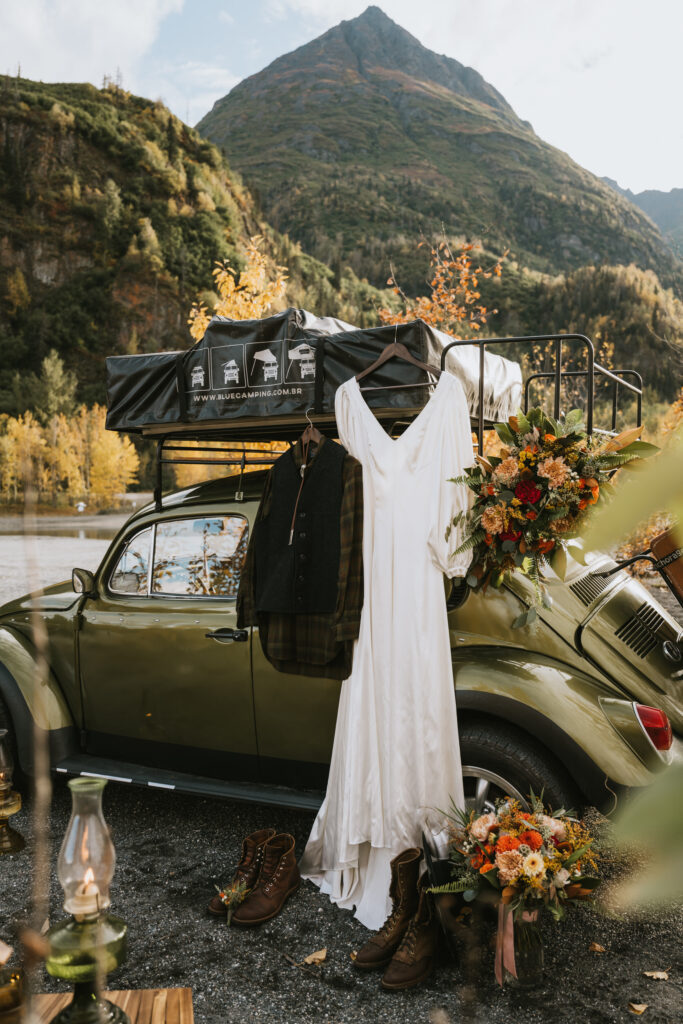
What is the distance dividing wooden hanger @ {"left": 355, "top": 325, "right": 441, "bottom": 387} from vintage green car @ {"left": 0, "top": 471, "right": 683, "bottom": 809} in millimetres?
879

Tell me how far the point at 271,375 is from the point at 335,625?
1226 millimetres

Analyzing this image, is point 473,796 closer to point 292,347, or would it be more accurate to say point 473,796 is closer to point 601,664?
point 601,664

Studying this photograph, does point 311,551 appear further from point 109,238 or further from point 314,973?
point 109,238

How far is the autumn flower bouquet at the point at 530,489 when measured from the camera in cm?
265

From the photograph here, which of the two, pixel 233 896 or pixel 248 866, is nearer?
pixel 233 896

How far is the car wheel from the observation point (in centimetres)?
295

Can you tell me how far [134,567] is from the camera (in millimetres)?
4039

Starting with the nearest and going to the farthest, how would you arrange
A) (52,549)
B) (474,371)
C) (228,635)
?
(228,635) → (474,371) → (52,549)

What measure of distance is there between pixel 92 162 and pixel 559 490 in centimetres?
8137

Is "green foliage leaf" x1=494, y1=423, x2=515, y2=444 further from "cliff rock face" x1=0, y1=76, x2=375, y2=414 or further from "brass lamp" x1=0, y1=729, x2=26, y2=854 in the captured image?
"cliff rock face" x1=0, y1=76, x2=375, y2=414

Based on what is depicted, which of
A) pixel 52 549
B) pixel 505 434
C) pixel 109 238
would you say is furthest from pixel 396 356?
pixel 109 238

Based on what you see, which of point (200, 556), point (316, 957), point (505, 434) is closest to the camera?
point (316, 957)

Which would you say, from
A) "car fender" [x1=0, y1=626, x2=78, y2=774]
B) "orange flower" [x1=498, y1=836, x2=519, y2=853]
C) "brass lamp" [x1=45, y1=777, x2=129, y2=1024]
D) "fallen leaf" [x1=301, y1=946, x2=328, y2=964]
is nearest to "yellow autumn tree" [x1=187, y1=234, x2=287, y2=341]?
"car fender" [x1=0, y1=626, x2=78, y2=774]

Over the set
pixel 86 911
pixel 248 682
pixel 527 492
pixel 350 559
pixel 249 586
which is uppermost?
pixel 527 492
